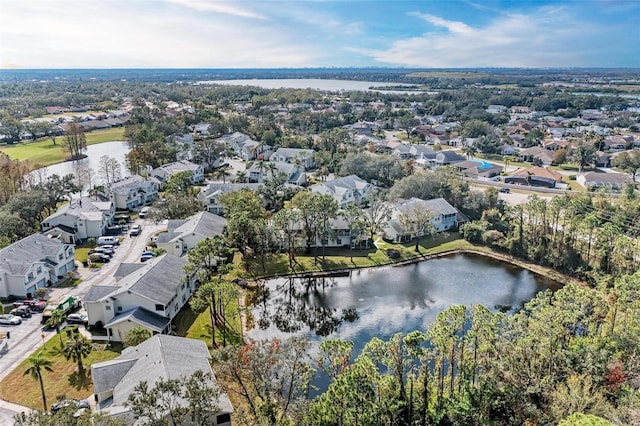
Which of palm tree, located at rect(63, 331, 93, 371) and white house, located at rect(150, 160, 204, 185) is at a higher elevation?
white house, located at rect(150, 160, 204, 185)

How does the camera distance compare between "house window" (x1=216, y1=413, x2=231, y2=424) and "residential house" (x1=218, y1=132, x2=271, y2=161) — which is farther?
"residential house" (x1=218, y1=132, x2=271, y2=161)

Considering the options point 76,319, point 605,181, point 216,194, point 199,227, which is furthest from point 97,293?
point 605,181

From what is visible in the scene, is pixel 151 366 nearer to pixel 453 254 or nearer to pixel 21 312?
pixel 21 312

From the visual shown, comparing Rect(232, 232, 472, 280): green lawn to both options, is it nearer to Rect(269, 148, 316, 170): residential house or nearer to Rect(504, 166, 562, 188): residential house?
Rect(504, 166, 562, 188): residential house

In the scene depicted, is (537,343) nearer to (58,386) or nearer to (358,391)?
(358,391)

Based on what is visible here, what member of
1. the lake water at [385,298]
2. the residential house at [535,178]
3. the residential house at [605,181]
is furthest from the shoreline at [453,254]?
the residential house at [605,181]

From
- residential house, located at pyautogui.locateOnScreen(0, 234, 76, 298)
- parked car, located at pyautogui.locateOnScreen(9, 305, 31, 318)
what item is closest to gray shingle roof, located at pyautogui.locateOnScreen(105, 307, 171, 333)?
parked car, located at pyautogui.locateOnScreen(9, 305, 31, 318)

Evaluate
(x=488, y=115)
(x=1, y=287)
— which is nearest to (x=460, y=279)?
(x=1, y=287)

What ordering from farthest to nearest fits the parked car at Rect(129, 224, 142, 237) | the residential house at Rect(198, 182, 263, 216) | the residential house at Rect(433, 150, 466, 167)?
the residential house at Rect(433, 150, 466, 167) < the residential house at Rect(198, 182, 263, 216) < the parked car at Rect(129, 224, 142, 237)
